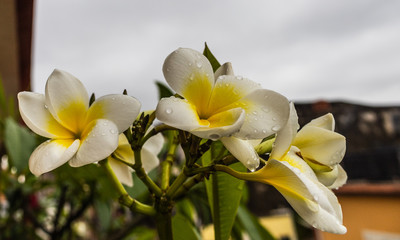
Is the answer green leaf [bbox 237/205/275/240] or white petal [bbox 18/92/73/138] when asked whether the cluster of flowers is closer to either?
white petal [bbox 18/92/73/138]

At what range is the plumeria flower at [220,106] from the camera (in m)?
0.23

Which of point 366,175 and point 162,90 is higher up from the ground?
point 162,90

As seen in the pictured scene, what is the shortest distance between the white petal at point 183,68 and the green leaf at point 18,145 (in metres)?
0.40

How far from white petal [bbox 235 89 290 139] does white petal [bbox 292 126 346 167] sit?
0.05m

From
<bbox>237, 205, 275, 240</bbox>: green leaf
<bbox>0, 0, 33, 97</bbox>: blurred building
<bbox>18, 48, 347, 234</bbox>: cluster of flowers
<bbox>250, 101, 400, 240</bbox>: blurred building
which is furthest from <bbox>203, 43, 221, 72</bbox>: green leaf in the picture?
<bbox>250, 101, 400, 240</bbox>: blurred building

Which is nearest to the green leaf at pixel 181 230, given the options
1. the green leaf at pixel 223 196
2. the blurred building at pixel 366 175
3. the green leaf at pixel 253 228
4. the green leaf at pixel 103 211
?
the green leaf at pixel 223 196

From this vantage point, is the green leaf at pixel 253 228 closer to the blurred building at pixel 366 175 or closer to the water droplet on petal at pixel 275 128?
the water droplet on petal at pixel 275 128

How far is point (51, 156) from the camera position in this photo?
0.78ft

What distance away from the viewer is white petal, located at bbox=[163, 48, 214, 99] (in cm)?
25

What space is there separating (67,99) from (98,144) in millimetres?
61

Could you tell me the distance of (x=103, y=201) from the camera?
102cm

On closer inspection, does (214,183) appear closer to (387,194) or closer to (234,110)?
(234,110)

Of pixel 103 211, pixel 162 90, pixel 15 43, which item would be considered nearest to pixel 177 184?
pixel 162 90

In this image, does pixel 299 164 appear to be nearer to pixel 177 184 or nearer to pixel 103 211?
pixel 177 184
